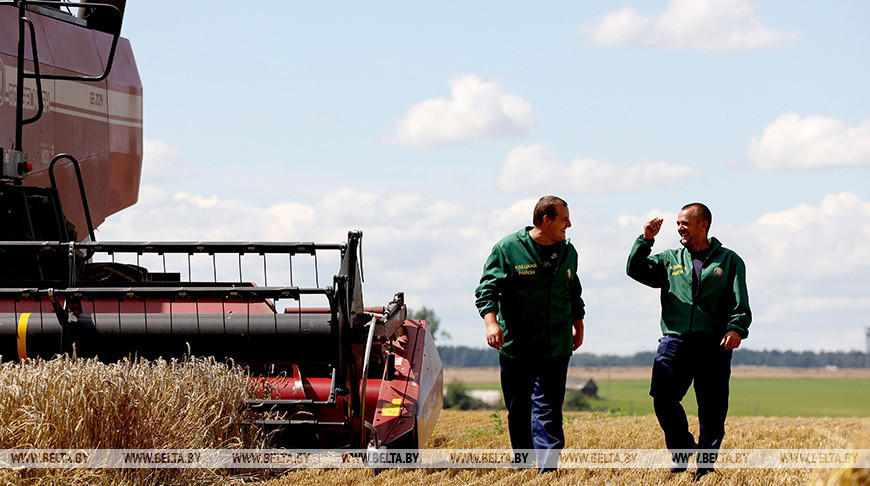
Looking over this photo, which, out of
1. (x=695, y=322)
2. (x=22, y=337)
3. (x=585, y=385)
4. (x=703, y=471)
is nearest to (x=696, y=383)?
(x=695, y=322)

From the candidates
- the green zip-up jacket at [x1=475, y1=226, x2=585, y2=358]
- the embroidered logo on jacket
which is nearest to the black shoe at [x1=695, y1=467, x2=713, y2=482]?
the green zip-up jacket at [x1=475, y1=226, x2=585, y2=358]

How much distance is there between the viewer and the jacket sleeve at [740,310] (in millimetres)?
5777

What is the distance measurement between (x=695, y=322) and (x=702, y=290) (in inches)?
6.8

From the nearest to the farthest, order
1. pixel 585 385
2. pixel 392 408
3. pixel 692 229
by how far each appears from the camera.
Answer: pixel 692 229, pixel 392 408, pixel 585 385

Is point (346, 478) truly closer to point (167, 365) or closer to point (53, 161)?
point (167, 365)

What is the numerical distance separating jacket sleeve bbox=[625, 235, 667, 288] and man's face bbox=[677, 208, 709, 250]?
0.61 feet

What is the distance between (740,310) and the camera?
582cm

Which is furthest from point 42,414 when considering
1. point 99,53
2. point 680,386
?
point 99,53

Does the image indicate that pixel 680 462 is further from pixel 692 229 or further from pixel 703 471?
pixel 692 229

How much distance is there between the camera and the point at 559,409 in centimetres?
586

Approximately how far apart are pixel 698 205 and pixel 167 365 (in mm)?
3048

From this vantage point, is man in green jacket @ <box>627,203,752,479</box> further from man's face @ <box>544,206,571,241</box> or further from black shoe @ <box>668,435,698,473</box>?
man's face @ <box>544,206,571,241</box>

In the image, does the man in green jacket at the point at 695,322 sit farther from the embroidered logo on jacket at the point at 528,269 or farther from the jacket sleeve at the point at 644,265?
the embroidered logo on jacket at the point at 528,269

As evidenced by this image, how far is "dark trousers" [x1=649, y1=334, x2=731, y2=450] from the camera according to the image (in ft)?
19.4
